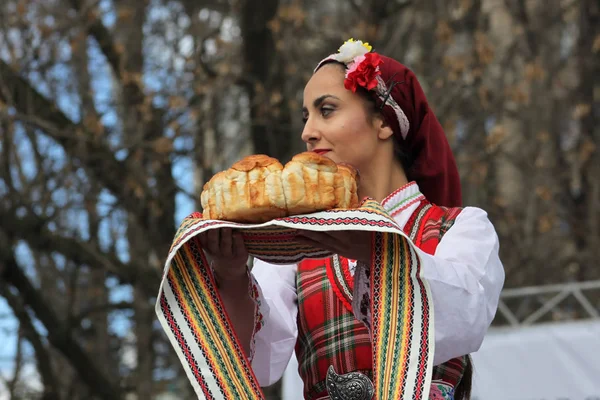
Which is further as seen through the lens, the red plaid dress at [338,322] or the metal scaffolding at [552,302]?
the metal scaffolding at [552,302]

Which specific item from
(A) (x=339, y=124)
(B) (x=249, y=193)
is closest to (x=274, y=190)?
(B) (x=249, y=193)

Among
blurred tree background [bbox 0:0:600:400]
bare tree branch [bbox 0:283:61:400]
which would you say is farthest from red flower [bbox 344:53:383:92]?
bare tree branch [bbox 0:283:61:400]

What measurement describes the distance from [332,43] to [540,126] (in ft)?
11.9

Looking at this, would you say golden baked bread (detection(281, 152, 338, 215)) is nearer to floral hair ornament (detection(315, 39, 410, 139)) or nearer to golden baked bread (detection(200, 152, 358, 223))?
golden baked bread (detection(200, 152, 358, 223))

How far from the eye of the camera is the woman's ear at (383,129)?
8.34ft

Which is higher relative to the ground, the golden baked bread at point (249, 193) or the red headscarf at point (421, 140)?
the red headscarf at point (421, 140)

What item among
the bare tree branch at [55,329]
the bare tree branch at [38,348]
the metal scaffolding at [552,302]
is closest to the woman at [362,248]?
the metal scaffolding at [552,302]

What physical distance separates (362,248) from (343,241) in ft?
0.19

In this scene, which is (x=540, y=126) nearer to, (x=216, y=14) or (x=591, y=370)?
(x=216, y=14)

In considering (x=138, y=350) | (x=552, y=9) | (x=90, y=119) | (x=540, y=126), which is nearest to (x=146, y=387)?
(x=138, y=350)

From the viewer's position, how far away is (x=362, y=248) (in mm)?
2143

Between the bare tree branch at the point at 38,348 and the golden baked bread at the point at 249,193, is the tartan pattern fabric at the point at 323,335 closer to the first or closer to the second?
the golden baked bread at the point at 249,193

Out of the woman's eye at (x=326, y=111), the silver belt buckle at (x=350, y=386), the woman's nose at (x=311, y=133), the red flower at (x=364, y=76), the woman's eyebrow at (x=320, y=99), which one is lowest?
the silver belt buckle at (x=350, y=386)

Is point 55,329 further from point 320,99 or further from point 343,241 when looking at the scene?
point 343,241
